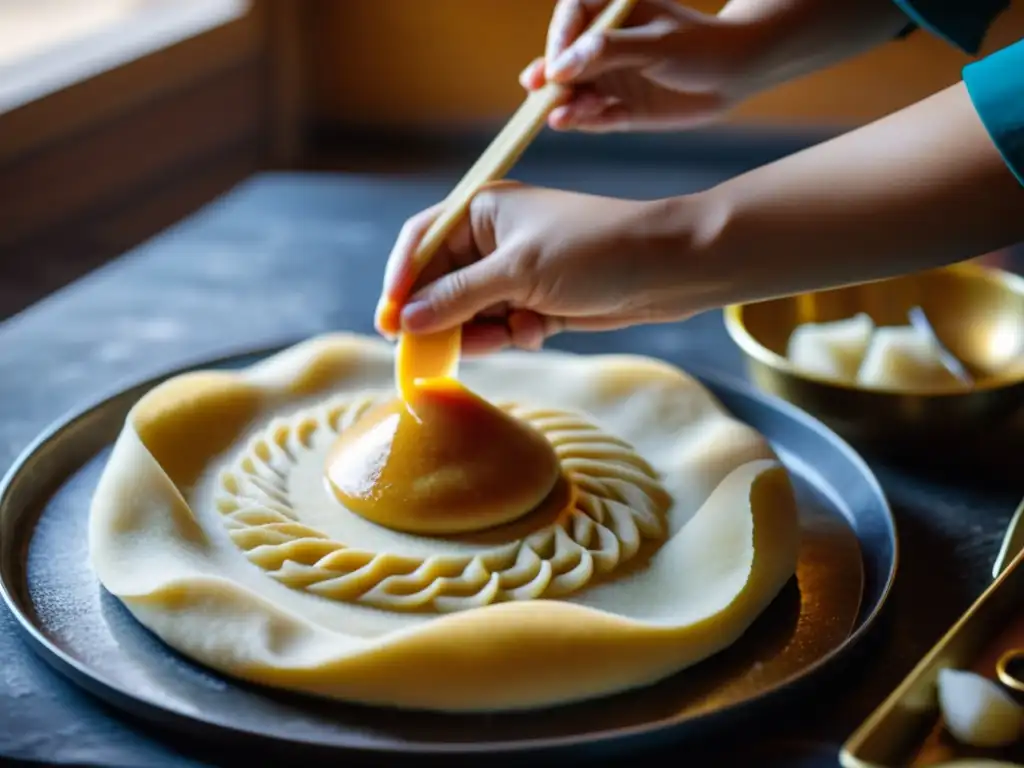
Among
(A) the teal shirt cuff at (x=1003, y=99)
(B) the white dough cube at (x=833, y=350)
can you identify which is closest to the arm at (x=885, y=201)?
(A) the teal shirt cuff at (x=1003, y=99)

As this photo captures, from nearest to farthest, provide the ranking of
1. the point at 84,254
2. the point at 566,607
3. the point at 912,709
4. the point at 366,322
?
the point at 912,709 → the point at 566,607 → the point at 366,322 → the point at 84,254

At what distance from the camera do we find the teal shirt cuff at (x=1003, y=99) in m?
0.87

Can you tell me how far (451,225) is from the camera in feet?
3.52

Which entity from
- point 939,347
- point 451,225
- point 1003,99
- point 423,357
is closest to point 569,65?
point 451,225

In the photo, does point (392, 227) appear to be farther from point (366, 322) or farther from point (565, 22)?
point (565, 22)

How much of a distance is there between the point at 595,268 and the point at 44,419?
690mm

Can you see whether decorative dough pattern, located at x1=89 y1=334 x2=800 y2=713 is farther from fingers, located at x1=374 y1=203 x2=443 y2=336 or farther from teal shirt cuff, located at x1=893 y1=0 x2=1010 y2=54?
teal shirt cuff, located at x1=893 y1=0 x2=1010 y2=54

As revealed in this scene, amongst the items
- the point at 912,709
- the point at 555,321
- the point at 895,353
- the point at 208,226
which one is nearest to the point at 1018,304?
the point at 895,353

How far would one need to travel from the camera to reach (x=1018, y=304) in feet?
4.58

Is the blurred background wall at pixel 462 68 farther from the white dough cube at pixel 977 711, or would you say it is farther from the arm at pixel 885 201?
the white dough cube at pixel 977 711

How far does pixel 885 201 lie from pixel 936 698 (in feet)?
1.23

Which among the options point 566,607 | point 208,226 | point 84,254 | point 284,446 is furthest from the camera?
point 84,254

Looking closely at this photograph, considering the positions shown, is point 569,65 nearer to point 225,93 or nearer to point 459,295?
point 459,295

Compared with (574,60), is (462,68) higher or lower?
lower
